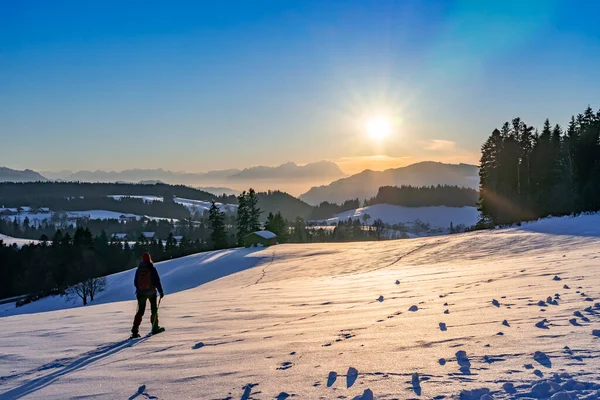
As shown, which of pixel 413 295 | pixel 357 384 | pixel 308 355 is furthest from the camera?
pixel 413 295

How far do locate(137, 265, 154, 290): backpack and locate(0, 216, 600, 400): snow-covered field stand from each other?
4.28 ft

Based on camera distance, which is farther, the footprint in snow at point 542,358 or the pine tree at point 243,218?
the pine tree at point 243,218

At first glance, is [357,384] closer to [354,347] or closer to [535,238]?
[354,347]

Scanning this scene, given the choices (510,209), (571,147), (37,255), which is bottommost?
(37,255)

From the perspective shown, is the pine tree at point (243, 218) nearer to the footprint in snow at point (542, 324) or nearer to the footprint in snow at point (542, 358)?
the footprint in snow at point (542, 324)

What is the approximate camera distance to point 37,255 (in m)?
83.8

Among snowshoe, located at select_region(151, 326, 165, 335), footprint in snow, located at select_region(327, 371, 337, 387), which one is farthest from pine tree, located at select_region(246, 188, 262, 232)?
footprint in snow, located at select_region(327, 371, 337, 387)

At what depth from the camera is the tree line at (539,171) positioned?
49094 mm

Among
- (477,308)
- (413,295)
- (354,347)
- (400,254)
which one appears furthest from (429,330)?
(400,254)

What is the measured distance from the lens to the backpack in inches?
436

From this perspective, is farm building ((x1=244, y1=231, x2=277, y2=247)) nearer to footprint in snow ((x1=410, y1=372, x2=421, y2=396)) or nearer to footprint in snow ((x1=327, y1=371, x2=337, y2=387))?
footprint in snow ((x1=327, y1=371, x2=337, y2=387))

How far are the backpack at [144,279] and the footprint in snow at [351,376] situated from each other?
721cm

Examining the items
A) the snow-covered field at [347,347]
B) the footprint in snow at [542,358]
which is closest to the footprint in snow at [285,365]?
the snow-covered field at [347,347]

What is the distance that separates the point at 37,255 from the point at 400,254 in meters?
80.2
